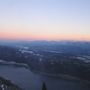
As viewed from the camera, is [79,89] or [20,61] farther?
[20,61]

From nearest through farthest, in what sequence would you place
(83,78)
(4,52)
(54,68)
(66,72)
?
1. (83,78)
2. (66,72)
3. (54,68)
4. (4,52)

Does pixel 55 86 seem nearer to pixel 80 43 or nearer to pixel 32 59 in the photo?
pixel 32 59

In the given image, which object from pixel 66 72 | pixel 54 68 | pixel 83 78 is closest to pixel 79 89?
pixel 83 78

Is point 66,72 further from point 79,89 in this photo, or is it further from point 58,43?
point 58,43

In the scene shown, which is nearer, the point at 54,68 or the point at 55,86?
the point at 55,86

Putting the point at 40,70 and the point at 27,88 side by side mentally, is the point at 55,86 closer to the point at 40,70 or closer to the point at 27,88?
the point at 27,88

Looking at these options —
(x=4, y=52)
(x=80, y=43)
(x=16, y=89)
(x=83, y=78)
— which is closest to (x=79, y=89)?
(x=16, y=89)

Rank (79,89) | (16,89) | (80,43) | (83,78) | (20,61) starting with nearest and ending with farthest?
(16,89) < (79,89) < (83,78) < (20,61) < (80,43)

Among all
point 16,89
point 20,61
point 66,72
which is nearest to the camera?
point 16,89

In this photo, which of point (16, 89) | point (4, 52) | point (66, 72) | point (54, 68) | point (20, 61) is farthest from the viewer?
point (4, 52)
